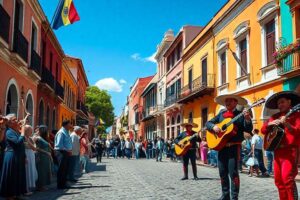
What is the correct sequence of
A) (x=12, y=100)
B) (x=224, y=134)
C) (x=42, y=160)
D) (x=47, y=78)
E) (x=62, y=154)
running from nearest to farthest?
(x=224, y=134) < (x=42, y=160) < (x=62, y=154) < (x=12, y=100) < (x=47, y=78)

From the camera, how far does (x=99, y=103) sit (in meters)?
67.9

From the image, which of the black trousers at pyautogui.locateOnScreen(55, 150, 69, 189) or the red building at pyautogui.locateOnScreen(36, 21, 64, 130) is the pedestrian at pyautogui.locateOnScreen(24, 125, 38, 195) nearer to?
the black trousers at pyautogui.locateOnScreen(55, 150, 69, 189)

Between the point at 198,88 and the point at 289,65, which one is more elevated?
the point at 198,88

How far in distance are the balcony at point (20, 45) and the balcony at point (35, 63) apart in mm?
Result: 1197

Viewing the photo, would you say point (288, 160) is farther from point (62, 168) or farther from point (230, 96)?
point (62, 168)

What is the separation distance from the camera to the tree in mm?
68125

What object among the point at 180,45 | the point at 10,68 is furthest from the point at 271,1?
the point at 180,45

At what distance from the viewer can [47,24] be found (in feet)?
70.0

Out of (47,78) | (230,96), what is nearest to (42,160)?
(230,96)

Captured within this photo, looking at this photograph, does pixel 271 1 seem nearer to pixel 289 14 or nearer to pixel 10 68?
pixel 289 14

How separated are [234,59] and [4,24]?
12549mm

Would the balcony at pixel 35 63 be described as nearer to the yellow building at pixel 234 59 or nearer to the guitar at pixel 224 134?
the yellow building at pixel 234 59

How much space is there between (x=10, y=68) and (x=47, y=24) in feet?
25.0

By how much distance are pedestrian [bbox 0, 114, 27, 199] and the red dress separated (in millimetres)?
4742
